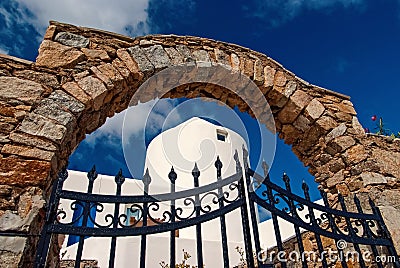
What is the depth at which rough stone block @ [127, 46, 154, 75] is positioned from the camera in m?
2.94

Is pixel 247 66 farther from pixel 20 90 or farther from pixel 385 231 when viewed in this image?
pixel 20 90

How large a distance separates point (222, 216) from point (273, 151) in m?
1.70

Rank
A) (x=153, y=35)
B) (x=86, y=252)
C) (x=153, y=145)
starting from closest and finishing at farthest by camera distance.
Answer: (x=153, y=35)
(x=86, y=252)
(x=153, y=145)

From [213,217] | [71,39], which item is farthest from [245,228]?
[71,39]

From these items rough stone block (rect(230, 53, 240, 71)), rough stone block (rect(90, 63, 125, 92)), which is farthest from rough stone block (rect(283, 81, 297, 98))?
rough stone block (rect(90, 63, 125, 92))

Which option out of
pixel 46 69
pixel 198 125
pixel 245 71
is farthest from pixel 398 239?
pixel 198 125

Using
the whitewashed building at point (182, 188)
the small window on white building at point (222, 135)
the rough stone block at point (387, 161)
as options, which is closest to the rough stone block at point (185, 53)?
the rough stone block at point (387, 161)

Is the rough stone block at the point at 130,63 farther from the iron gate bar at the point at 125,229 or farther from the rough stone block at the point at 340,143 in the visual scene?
the rough stone block at the point at 340,143

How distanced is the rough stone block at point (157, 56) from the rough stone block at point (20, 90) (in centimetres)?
103

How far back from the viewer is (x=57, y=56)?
2.72 m

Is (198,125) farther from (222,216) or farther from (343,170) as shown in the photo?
(222,216)

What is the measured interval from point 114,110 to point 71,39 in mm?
759

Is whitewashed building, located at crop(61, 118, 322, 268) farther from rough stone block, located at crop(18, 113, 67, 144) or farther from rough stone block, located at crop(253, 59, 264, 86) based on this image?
rough stone block, located at crop(18, 113, 67, 144)

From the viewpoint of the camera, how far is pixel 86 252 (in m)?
8.41
